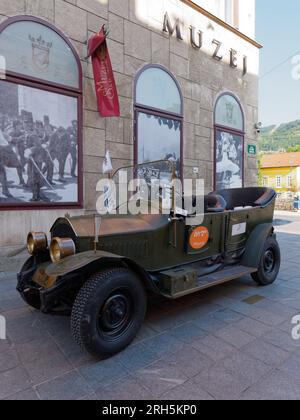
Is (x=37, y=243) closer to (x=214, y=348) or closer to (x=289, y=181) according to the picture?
(x=214, y=348)

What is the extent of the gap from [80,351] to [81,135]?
447 cm

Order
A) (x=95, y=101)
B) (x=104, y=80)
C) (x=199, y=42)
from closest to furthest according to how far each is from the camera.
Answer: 1. (x=104, y=80)
2. (x=95, y=101)
3. (x=199, y=42)

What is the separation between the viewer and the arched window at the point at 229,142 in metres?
9.00

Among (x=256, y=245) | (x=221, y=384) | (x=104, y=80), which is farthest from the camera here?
(x=104, y=80)

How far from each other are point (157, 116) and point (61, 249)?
5.55 meters

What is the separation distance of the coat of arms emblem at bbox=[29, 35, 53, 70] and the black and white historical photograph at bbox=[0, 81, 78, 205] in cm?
51

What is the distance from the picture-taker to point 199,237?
347cm

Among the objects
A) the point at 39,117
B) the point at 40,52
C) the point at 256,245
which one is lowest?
the point at 256,245

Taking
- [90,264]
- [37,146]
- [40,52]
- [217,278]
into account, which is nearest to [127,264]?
[90,264]

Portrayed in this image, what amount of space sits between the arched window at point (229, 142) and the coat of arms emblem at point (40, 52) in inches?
215

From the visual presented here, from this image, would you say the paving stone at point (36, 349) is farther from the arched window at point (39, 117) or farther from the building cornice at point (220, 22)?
the building cornice at point (220, 22)

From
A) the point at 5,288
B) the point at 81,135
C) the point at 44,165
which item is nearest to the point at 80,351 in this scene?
the point at 5,288

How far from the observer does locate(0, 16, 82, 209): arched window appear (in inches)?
193

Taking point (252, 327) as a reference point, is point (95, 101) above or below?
above
